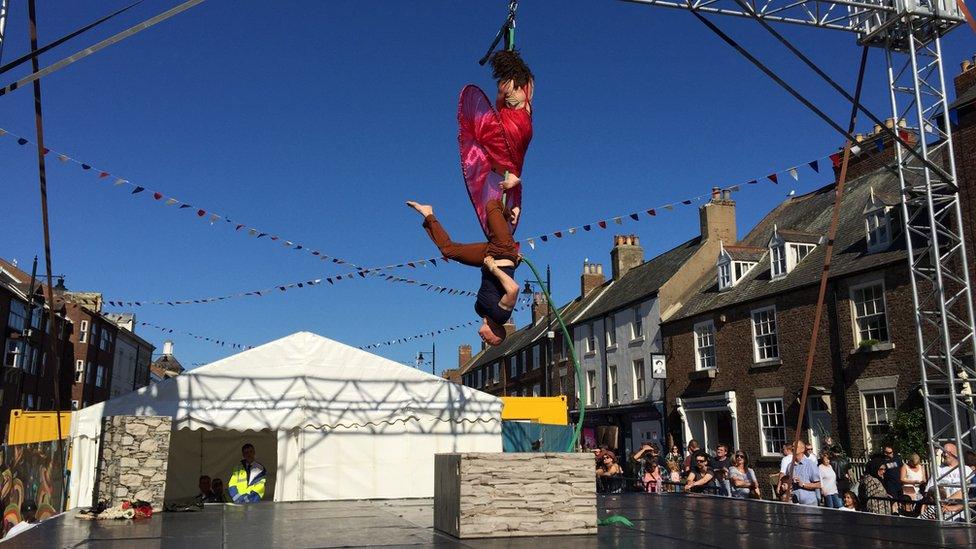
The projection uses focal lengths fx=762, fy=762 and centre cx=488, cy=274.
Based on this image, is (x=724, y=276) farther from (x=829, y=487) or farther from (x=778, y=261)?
(x=829, y=487)

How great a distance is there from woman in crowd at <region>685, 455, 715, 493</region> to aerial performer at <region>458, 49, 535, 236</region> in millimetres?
8412

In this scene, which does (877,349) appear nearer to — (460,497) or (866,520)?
(866,520)

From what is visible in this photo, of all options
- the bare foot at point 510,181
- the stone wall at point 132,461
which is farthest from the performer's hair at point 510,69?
the stone wall at point 132,461

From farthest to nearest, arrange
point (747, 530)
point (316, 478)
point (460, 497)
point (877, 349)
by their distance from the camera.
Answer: point (877, 349) < point (316, 478) < point (747, 530) < point (460, 497)

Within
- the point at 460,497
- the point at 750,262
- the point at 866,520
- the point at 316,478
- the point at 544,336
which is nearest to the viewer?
the point at 460,497

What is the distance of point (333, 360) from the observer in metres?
15.6

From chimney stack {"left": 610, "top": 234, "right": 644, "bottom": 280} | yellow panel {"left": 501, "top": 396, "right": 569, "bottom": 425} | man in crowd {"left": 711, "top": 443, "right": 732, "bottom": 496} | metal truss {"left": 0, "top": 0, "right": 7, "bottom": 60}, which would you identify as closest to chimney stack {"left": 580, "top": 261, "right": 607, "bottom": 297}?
chimney stack {"left": 610, "top": 234, "right": 644, "bottom": 280}

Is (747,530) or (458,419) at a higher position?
(458,419)

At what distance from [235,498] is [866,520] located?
10025 millimetres

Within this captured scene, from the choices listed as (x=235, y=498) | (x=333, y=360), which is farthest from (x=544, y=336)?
(x=235, y=498)

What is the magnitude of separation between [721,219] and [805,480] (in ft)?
60.7

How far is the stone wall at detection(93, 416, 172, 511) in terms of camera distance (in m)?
11.0

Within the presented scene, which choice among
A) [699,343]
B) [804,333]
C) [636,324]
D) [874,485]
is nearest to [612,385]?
[636,324]

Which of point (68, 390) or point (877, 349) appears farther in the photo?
point (68, 390)
